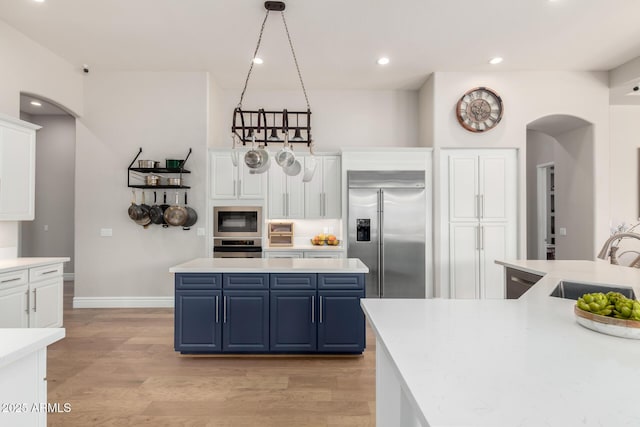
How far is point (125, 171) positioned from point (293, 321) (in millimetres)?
3472

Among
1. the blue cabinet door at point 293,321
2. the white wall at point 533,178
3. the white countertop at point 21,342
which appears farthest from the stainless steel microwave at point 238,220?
the white wall at point 533,178

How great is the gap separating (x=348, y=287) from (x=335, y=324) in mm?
357

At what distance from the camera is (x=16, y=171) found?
3.68m

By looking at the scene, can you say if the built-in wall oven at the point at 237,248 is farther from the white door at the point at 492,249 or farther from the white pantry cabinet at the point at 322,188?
the white door at the point at 492,249

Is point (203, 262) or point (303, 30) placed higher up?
point (303, 30)

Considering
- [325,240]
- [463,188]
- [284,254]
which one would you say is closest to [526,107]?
[463,188]

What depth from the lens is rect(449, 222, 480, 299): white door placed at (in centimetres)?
500

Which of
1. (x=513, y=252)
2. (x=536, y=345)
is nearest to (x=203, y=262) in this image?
(x=536, y=345)

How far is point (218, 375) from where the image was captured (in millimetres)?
2908

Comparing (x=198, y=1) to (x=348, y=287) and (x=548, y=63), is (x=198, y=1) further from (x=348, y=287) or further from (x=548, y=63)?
(x=548, y=63)

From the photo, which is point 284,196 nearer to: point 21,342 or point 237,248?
point 237,248

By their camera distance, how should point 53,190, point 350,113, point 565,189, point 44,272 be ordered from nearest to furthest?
point 44,272, point 565,189, point 350,113, point 53,190

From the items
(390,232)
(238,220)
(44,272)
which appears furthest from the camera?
(238,220)

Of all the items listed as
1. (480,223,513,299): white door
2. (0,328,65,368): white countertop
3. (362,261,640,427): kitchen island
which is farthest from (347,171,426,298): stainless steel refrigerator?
(0,328,65,368): white countertop
